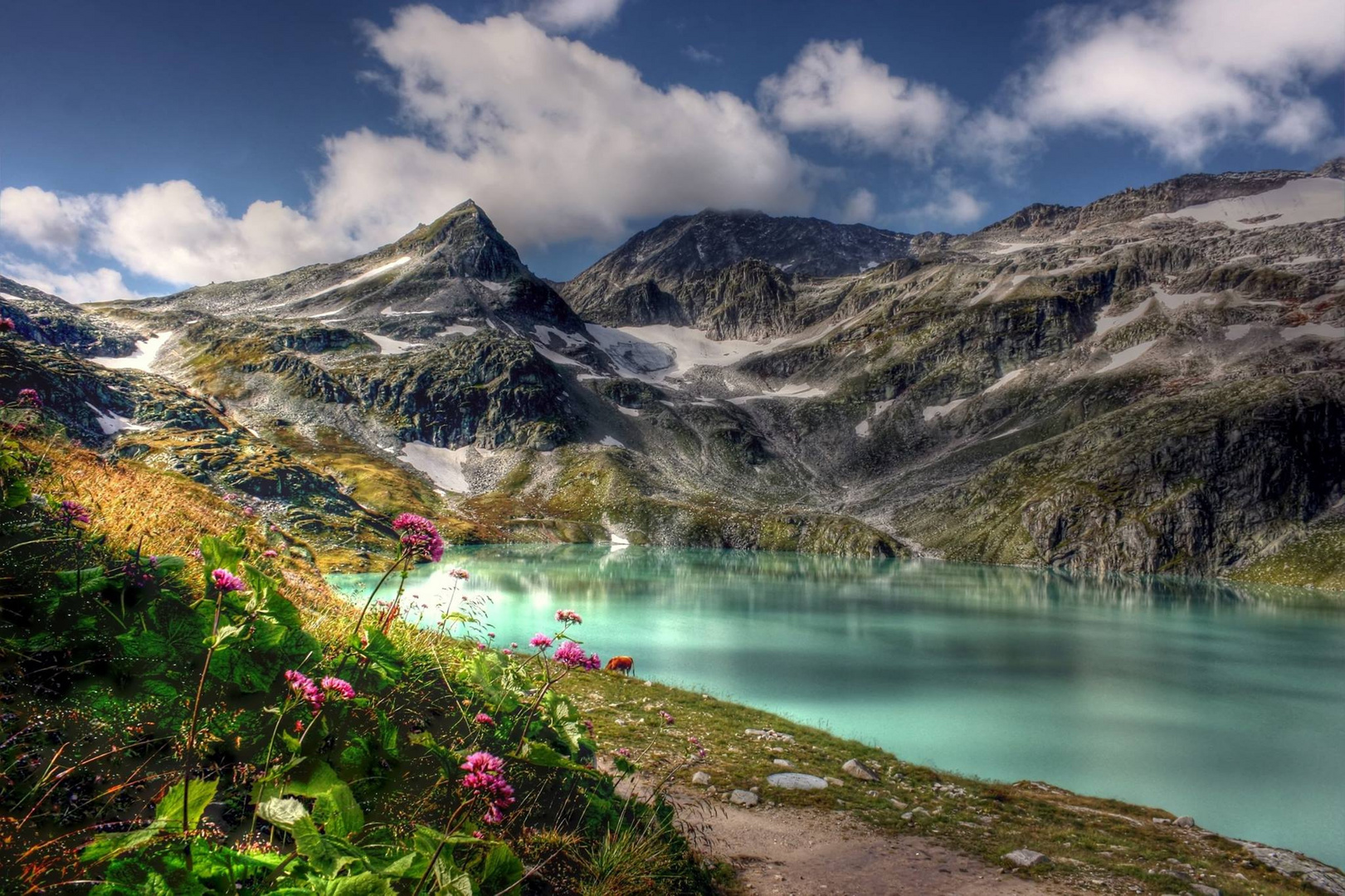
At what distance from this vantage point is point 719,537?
158000 mm

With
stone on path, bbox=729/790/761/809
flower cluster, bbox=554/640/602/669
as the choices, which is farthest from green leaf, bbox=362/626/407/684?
stone on path, bbox=729/790/761/809

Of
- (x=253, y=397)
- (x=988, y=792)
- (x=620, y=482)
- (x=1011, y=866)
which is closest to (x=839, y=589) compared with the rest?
(x=988, y=792)

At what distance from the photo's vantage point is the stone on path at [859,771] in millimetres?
16406

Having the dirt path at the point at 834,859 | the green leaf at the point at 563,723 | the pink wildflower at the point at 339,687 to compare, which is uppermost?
the pink wildflower at the point at 339,687

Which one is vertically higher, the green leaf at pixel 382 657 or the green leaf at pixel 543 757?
the green leaf at pixel 382 657

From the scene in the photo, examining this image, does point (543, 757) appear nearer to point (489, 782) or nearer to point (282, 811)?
point (489, 782)

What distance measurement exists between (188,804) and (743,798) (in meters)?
12.0

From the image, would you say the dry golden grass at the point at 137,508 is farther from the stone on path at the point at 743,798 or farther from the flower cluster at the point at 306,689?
the stone on path at the point at 743,798

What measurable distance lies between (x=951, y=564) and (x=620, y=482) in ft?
279

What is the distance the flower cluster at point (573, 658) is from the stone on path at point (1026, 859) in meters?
9.73

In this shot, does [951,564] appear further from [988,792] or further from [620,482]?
[988,792]

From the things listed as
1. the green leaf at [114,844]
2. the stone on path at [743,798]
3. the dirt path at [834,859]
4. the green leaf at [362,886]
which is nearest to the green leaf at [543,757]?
the green leaf at [362,886]

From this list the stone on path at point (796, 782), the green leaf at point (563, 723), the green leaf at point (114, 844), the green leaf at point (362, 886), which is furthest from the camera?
the stone on path at point (796, 782)

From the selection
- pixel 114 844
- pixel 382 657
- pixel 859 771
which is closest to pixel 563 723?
pixel 382 657
